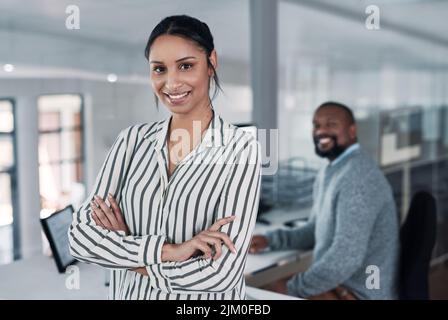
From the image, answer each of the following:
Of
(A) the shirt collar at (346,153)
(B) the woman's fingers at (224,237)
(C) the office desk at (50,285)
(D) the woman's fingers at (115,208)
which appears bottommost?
(C) the office desk at (50,285)

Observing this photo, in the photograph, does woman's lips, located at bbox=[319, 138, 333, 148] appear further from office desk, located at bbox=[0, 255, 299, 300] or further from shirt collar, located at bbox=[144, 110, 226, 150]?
shirt collar, located at bbox=[144, 110, 226, 150]

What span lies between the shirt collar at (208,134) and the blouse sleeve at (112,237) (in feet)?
0.15

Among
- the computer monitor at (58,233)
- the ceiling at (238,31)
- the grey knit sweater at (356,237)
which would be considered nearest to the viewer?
the ceiling at (238,31)

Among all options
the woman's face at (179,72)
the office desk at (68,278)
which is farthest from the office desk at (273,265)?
the woman's face at (179,72)

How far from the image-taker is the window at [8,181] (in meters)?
1.88

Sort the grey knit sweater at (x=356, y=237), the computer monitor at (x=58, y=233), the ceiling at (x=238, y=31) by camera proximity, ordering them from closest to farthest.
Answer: the ceiling at (x=238, y=31)
the computer monitor at (x=58, y=233)
the grey knit sweater at (x=356, y=237)

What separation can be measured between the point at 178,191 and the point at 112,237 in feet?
0.49

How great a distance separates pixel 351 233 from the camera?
6.00 ft

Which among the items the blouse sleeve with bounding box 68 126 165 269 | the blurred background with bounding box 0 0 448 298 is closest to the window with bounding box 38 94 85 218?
the blurred background with bounding box 0 0 448 298

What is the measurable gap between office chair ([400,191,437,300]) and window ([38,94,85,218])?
1.05 meters

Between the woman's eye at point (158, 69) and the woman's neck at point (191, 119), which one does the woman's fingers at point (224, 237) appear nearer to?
the woman's neck at point (191, 119)

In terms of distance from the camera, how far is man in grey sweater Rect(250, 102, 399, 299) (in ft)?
6.02

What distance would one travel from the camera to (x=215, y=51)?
3.85 ft

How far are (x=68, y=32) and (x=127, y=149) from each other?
2.42ft
